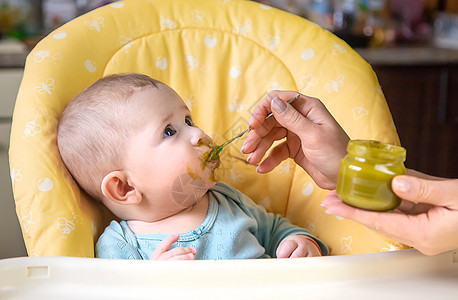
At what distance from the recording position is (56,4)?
2461mm

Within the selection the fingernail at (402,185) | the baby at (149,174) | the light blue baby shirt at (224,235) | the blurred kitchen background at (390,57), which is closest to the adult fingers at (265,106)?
the baby at (149,174)

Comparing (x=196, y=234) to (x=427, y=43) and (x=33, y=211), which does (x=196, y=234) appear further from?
(x=427, y=43)

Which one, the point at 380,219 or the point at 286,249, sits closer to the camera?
the point at 380,219

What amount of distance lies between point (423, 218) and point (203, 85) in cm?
61

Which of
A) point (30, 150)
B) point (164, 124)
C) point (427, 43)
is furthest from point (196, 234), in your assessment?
point (427, 43)

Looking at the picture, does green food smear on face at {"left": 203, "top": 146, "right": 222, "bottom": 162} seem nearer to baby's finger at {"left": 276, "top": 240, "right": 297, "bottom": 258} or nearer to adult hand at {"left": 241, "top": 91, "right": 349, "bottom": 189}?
adult hand at {"left": 241, "top": 91, "right": 349, "bottom": 189}

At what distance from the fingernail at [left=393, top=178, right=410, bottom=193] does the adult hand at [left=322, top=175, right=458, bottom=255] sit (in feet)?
0.04

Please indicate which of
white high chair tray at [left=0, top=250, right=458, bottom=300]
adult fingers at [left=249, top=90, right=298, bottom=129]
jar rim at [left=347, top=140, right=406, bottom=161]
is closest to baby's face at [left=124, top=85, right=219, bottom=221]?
adult fingers at [left=249, top=90, right=298, bottom=129]

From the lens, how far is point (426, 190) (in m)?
0.71

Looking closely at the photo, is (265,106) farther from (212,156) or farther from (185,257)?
(185,257)

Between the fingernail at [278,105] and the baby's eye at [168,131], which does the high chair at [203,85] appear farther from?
the fingernail at [278,105]

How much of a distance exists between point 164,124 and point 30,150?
0.25 metres

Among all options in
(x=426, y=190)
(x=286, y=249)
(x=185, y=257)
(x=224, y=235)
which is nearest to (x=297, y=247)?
(x=286, y=249)

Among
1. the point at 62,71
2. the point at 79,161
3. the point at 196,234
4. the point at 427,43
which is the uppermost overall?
the point at 62,71
